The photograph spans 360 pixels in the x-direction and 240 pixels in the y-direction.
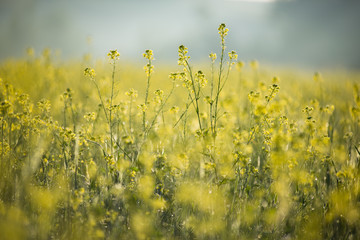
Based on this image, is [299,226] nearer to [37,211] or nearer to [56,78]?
[37,211]

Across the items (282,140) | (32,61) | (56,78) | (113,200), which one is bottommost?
(113,200)

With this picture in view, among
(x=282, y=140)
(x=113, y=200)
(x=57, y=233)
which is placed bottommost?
(x=57, y=233)

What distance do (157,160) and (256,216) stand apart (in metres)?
0.93

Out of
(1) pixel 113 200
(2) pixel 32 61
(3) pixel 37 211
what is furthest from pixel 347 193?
(2) pixel 32 61

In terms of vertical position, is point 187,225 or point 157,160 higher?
point 157,160

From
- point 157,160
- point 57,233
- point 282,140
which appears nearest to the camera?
point 282,140

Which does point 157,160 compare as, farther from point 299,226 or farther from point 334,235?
point 334,235

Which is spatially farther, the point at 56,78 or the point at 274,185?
the point at 56,78

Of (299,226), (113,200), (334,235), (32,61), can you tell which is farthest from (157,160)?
(32,61)

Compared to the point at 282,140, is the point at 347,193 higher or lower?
lower

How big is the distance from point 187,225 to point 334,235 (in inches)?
42.8

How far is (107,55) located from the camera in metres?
2.05

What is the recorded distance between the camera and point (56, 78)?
18.9 ft

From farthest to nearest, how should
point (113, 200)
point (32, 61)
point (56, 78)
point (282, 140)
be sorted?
point (32, 61), point (56, 78), point (113, 200), point (282, 140)
